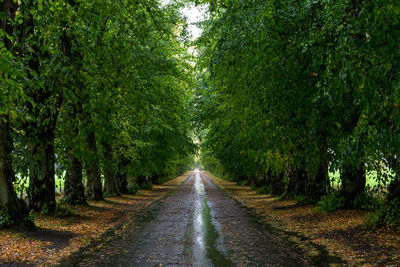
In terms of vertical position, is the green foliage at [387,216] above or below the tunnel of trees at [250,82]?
below

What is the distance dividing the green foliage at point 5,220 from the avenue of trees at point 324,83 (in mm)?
8145

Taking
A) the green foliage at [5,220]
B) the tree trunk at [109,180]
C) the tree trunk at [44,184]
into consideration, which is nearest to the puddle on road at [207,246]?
the green foliage at [5,220]

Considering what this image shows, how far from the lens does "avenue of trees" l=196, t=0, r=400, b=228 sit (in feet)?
19.7

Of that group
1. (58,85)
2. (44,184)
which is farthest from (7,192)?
(58,85)

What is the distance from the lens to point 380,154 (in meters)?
9.98

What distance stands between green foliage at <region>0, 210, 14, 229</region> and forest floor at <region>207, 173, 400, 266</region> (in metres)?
7.82

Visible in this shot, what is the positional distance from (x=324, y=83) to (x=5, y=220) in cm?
894

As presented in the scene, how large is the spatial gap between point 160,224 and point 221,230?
2693mm

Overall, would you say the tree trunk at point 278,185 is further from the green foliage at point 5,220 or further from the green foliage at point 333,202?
the green foliage at point 5,220

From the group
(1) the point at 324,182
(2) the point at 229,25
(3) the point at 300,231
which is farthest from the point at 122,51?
(1) the point at 324,182

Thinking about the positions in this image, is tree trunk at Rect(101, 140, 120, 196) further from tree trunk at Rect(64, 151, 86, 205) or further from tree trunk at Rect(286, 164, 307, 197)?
tree trunk at Rect(286, 164, 307, 197)

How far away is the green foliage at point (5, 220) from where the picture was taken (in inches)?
387

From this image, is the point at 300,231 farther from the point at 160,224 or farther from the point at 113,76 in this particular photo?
the point at 113,76

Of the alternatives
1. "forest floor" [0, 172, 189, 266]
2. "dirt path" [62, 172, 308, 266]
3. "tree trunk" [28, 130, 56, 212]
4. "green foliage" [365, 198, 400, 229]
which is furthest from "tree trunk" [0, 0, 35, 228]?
"green foliage" [365, 198, 400, 229]
